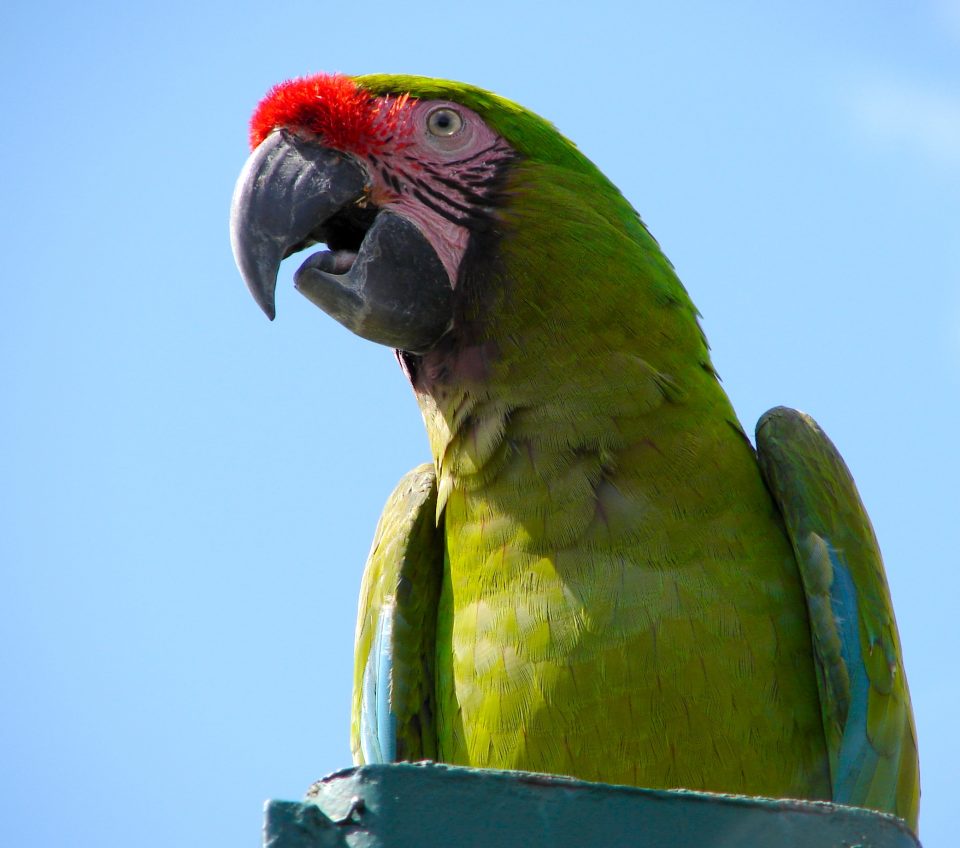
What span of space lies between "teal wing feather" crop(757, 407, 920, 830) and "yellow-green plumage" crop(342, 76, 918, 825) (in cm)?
3

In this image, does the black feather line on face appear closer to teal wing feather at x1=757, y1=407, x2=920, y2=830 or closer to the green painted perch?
teal wing feather at x1=757, y1=407, x2=920, y2=830

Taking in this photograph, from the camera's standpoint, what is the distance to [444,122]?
3584 mm

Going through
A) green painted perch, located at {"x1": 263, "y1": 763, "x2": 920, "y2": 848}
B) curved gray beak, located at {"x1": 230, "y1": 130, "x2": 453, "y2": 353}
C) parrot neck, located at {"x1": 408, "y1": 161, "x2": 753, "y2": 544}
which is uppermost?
curved gray beak, located at {"x1": 230, "y1": 130, "x2": 453, "y2": 353}

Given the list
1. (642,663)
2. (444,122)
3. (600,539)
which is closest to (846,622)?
(642,663)

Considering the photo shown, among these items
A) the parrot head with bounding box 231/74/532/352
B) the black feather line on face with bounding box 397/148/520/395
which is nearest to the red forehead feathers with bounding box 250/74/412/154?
the parrot head with bounding box 231/74/532/352

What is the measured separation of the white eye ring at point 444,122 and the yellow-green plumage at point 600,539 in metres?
0.08

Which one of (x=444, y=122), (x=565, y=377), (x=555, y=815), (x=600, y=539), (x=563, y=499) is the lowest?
(x=555, y=815)

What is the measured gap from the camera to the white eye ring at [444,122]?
3.57 m

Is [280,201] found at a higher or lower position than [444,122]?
lower

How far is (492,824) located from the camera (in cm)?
153

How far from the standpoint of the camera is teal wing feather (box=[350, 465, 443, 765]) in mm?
3557

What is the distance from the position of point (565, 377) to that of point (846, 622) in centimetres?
98

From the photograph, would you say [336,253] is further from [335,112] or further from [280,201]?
[335,112]

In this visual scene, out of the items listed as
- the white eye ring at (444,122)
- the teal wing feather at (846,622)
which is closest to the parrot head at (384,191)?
the white eye ring at (444,122)
